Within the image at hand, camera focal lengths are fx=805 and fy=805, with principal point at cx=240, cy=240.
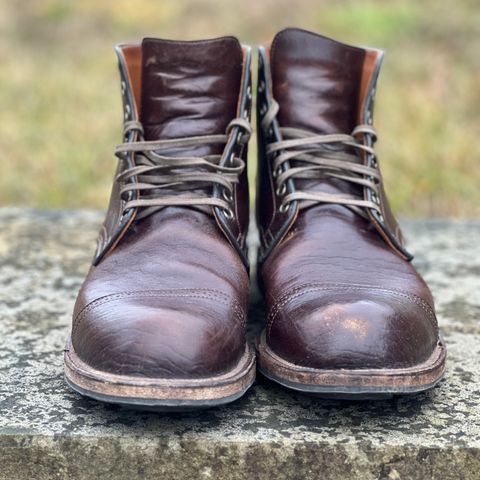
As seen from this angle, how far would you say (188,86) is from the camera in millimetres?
1450

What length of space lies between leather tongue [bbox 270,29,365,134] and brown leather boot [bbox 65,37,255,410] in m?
0.08

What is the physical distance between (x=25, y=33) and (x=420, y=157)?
3.67m

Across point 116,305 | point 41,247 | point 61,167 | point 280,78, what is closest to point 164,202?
point 116,305

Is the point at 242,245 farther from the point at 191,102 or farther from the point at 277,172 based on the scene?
the point at 191,102

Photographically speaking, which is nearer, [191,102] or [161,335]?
[161,335]

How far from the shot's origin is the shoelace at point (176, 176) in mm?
1361

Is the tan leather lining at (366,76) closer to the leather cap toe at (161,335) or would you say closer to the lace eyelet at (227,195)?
the lace eyelet at (227,195)

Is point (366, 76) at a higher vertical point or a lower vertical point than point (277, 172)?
higher

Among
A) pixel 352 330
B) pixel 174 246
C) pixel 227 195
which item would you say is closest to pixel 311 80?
pixel 227 195

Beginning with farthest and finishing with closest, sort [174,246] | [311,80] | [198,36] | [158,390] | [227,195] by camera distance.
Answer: [198,36]
[311,80]
[227,195]
[174,246]
[158,390]

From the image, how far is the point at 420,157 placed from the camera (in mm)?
3352

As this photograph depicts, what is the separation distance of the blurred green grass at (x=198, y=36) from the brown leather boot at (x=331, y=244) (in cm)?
156

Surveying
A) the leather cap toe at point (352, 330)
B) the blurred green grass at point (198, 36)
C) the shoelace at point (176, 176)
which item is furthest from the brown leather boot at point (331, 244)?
the blurred green grass at point (198, 36)

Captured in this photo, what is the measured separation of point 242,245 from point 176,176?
183 mm
